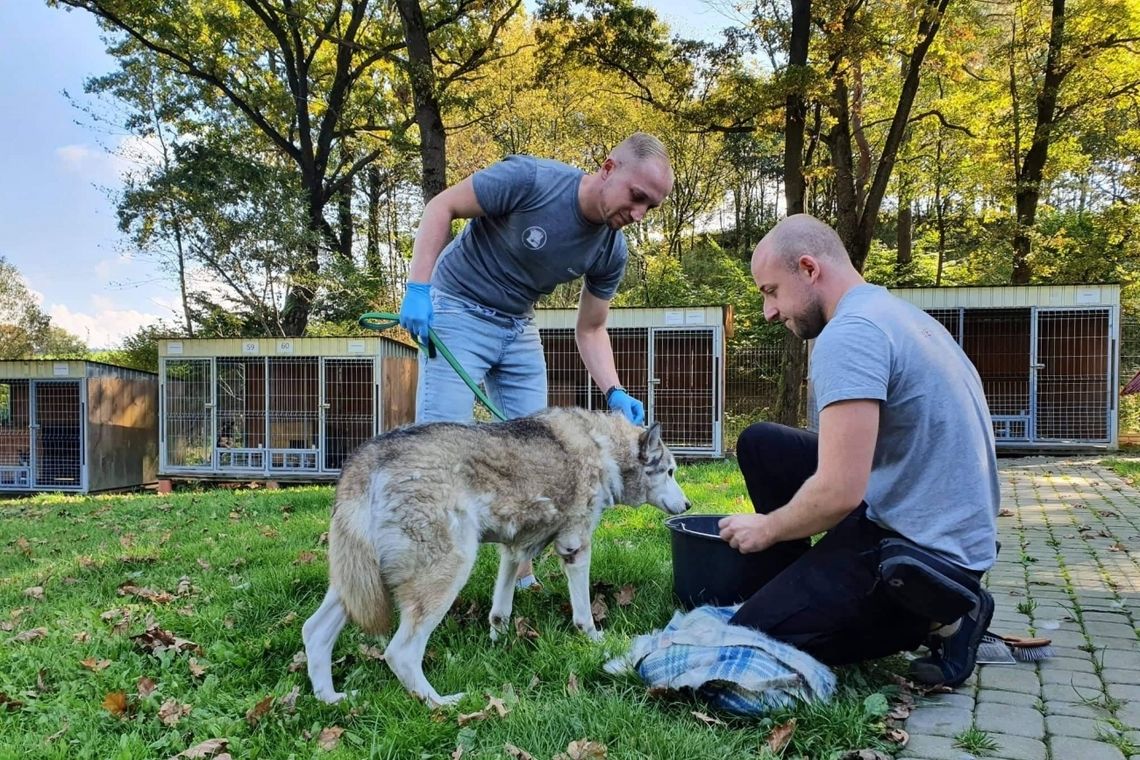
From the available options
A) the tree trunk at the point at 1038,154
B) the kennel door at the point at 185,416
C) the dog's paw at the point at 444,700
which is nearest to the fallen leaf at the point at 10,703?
the dog's paw at the point at 444,700

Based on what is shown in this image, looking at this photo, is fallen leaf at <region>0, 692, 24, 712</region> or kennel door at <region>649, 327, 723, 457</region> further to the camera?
kennel door at <region>649, 327, 723, 457</region>

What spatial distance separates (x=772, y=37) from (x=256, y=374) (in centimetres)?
1121

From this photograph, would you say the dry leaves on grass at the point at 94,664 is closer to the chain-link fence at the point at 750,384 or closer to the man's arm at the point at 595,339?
the man's arm at the point at 595,339

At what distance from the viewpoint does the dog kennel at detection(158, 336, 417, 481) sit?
11.6 metres

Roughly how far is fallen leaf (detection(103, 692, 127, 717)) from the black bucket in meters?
2.28

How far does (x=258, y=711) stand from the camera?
2.47 meters

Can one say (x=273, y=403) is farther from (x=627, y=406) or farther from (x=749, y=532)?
(x=749, y=532)

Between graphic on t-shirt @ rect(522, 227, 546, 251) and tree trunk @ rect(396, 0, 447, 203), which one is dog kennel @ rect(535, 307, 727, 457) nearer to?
tree trunk @ rect(396, 0, 447, 203)

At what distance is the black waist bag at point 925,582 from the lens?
2.21 m

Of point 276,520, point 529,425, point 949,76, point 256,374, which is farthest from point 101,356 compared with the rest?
point 949,76

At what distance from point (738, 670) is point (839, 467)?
0.75 m

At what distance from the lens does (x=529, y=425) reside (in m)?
3.09

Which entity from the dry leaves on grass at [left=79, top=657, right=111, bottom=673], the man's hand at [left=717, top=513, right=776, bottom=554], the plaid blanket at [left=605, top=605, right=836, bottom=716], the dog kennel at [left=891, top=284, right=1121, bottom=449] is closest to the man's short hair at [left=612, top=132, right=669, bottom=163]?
the man's hand at [left=717, top=513, right=776, bottom=554]

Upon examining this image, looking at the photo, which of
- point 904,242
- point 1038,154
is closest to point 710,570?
point 1038,154
